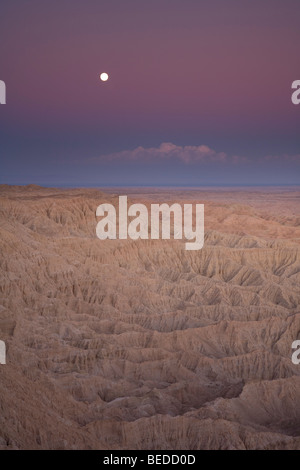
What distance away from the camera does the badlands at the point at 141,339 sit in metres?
27.1

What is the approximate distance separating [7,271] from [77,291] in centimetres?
768

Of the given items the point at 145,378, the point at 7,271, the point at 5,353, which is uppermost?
the point at 7,271

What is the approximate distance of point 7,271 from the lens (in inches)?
1980

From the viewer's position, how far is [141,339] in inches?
1706

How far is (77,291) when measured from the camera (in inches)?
2088

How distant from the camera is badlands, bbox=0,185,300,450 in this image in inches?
1067

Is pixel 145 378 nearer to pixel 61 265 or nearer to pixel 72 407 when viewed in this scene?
pixel 72 407

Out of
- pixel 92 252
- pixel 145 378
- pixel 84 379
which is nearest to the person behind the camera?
pixel 84 379
